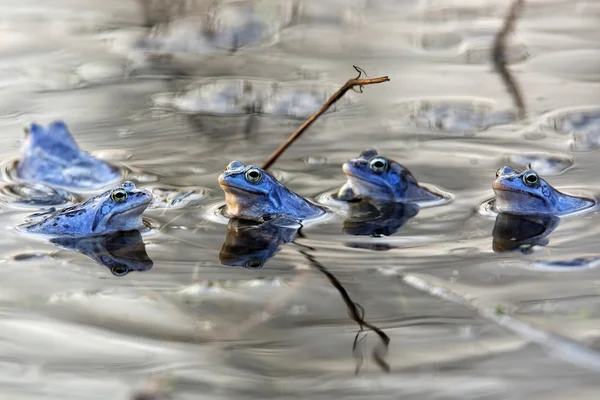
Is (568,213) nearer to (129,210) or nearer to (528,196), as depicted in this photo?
(528,196)

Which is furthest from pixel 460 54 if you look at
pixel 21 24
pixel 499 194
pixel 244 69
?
pixel 21 24

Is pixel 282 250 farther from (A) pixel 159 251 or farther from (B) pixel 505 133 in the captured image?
(B) pixel 505 133

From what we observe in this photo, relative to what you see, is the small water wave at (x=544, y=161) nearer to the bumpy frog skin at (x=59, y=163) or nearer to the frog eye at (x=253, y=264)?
the frog eye at (x=253, y=264)

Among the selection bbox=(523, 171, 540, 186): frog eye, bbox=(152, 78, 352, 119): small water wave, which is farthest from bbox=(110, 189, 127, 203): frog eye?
bbox=(152, 78, 352, 119): small water wave

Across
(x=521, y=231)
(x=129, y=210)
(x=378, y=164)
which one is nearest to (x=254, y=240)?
(x=129, y=210)

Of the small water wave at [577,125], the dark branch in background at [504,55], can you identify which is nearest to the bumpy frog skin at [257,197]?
the small water wave at [577,125]

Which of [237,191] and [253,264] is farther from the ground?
[237,191]

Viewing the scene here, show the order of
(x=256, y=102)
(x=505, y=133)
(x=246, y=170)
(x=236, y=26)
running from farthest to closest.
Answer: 1. (x=236, y=26)
2. (x=256, y=102)
3. (x=505, y=133)
4. (x=246, y=170)
